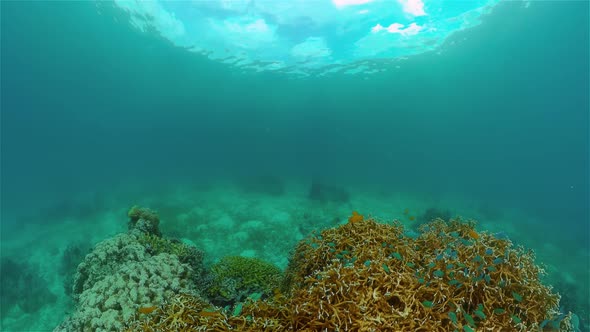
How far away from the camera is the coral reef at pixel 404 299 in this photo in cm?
327

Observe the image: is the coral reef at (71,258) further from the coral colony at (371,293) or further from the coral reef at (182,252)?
the coral colony at (371,293)

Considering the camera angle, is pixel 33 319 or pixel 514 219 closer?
pixel 33 319

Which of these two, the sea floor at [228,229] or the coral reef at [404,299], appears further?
the sea floor at [228,229]

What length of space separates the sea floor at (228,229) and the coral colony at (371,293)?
4.11 meters

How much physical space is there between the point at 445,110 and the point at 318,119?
189ft

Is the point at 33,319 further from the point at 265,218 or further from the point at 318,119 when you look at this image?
the point at 318,119

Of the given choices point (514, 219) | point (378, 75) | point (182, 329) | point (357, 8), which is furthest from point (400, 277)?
point (378, 75)

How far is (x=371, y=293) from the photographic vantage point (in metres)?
3.42

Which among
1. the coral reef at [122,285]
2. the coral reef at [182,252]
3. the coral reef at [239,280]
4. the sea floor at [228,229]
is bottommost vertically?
the sea floor at [228,229]

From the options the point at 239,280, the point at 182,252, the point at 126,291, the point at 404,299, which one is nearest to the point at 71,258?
the point at 182,252

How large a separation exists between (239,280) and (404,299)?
17.4 ft

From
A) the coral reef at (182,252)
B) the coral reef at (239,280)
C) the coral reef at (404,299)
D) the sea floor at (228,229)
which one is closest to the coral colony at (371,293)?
the coral reef at (404,299)

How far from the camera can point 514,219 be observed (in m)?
29.0

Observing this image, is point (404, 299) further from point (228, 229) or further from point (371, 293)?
point (228, 229)
